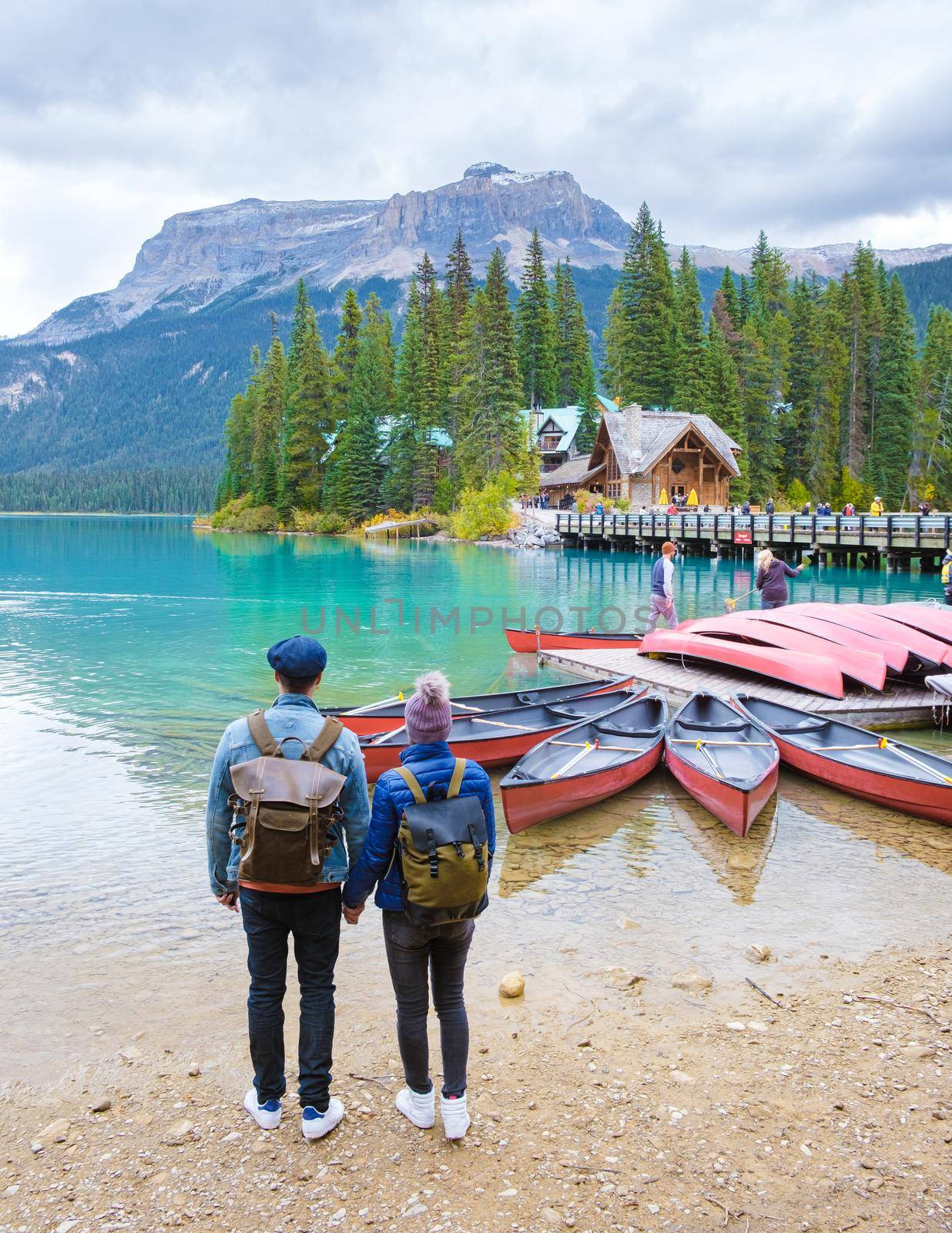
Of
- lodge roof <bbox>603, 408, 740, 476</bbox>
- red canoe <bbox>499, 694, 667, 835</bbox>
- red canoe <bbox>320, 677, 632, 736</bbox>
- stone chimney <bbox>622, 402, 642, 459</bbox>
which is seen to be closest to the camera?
red canoe <bbox>499, 694, 667, 835</bbox>

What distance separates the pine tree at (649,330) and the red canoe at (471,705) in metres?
67.4

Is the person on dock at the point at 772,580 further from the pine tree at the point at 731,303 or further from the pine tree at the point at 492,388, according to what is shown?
the pine tree at the point at 731,303

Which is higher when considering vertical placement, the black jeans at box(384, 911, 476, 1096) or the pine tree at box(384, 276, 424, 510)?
the pine tree at box(384, 276, 424, 510)

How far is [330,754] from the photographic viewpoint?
406cm

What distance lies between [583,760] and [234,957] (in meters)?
5.31

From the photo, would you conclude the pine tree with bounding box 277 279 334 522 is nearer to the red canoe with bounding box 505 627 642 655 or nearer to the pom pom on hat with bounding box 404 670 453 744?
the red canoe with bounding box 505 627 642 655

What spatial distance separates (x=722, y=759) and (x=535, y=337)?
276 feet

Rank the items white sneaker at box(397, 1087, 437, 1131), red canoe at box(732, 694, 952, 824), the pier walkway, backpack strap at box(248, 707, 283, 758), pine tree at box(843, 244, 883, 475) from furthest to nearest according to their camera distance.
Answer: pine tree at box(843, 244, 883, 475)
the pier walkway
red canoe at box(732, 694, 952, 824)
white sneaker at box(397, 1087, 437, 1131)
backpack strap at box(248, 707, 283, 758)

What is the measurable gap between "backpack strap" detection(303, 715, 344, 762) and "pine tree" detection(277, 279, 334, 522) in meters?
88.0

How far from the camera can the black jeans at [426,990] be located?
13.8 ft

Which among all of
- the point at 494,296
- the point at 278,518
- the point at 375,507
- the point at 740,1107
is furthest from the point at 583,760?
the point at 278,518

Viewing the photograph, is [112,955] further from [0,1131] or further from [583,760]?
[583,760]

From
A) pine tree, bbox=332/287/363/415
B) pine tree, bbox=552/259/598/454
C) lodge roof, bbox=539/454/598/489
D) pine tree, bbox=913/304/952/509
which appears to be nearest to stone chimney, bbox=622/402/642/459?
lodge roof, bbox=539/454/598/489

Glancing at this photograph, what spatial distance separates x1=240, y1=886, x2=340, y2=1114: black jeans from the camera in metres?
4.16
